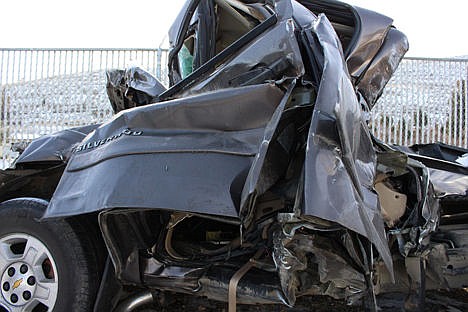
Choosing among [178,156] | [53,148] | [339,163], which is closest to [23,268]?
[53,148]

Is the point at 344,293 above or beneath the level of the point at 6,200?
beneath

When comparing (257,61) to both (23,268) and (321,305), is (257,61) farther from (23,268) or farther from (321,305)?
(321,305)

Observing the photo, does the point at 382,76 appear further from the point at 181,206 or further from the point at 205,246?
the point at 181,206

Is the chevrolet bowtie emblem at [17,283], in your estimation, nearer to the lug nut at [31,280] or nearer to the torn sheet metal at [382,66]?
the lug nut at [31,280]

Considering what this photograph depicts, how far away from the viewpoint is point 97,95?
1089cm

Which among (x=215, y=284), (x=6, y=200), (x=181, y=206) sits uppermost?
(x=181, y=206)

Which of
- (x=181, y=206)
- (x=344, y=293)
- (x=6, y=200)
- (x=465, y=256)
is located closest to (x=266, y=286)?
(x=344, y=293)

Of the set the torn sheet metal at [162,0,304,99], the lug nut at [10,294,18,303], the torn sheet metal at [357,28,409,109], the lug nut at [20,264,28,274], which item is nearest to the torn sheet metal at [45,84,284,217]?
the torn sheet metal at [162,0,304,99]

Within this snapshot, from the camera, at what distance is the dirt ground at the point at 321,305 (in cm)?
320

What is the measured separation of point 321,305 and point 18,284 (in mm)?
2149

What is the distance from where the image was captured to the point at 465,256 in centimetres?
286

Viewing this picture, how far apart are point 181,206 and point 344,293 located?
38.6 inches

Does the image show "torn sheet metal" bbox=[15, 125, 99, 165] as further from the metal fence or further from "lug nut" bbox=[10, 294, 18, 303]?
the metal fence

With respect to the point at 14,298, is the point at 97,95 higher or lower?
higher
